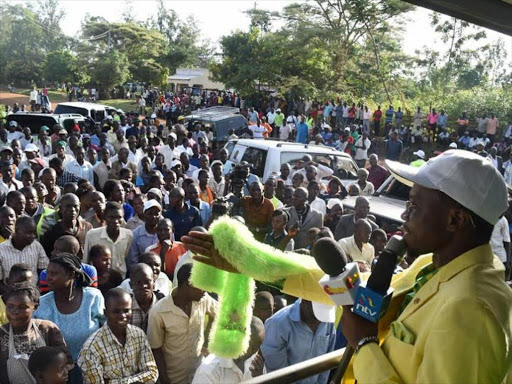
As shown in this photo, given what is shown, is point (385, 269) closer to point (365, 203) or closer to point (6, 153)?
point (365, 203)

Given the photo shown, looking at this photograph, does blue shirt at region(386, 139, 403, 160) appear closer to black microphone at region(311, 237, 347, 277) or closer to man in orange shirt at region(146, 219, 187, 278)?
man in orange shirt at region(146, 219, 187, 278)

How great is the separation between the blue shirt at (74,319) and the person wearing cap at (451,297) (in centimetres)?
268

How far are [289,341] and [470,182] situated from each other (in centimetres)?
225

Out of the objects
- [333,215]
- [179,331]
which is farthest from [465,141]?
[179,331]

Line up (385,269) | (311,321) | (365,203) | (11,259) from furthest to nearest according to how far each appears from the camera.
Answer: (365,203), (11,259), (311,321), (385,269)

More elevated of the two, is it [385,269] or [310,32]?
[310,32]

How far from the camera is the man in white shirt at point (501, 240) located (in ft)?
23.1

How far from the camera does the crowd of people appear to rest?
3.44 metres

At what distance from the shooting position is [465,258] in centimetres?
167

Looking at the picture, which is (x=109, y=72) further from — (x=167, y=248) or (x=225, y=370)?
(x=225, y=370)

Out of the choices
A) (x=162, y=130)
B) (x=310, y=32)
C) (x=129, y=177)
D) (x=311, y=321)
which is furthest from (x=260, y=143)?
(x=310, y=32)

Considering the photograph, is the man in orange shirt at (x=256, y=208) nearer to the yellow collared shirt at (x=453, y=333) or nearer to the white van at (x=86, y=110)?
the yellow collared shirt at (x=453, y=333)

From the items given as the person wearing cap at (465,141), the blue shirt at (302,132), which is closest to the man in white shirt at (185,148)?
the blue shirt at (302,132)

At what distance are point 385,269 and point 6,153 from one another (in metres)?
8.65
